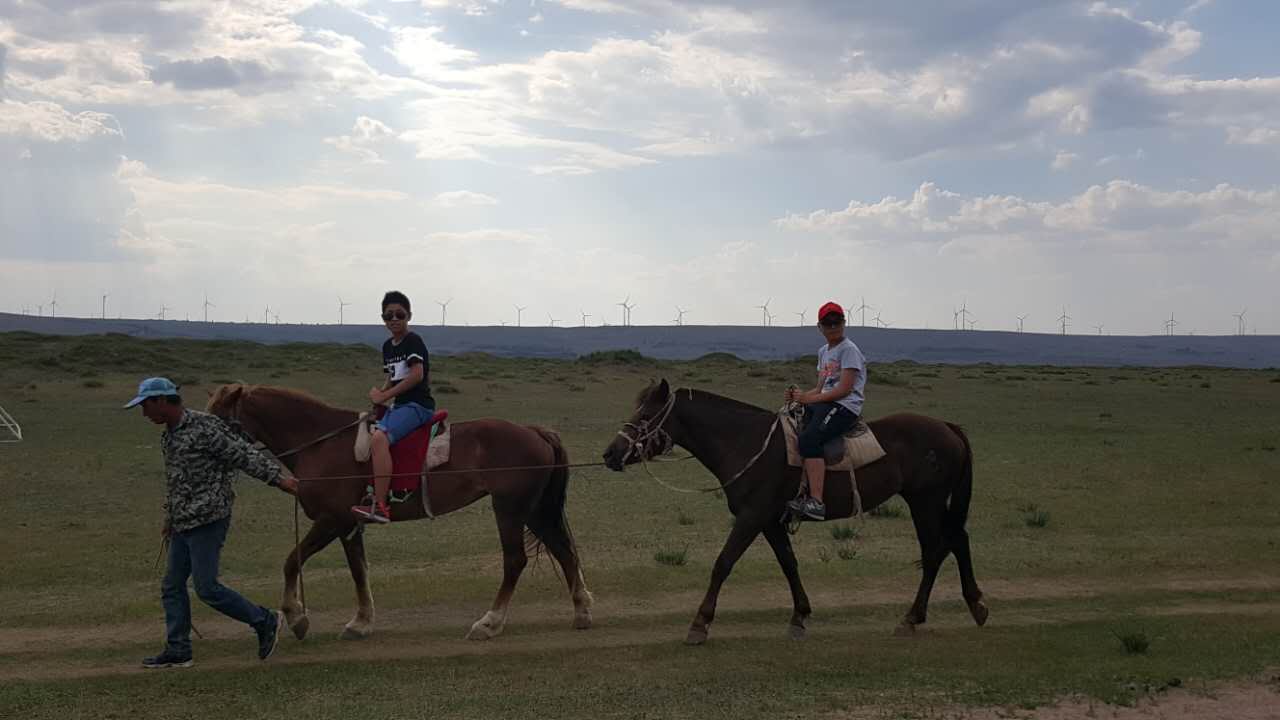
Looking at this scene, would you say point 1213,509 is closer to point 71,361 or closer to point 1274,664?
point 1274,664

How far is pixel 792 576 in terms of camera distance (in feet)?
33.3

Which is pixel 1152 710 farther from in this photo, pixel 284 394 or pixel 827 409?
pixel 284 394

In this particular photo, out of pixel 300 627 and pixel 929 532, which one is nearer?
pixel 300 627

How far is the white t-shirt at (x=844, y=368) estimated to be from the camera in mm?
9922

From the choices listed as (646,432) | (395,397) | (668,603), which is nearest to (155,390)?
(395,397)

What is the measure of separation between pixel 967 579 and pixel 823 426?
2028 millimetres

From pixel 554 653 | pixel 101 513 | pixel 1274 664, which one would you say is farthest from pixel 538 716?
pixel 101 513

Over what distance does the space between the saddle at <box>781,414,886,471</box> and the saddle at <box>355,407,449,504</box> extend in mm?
3152

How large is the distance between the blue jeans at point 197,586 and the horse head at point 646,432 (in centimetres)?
325

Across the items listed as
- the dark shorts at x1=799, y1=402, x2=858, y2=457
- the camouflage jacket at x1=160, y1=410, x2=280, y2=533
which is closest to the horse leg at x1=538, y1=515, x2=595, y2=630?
the dark shorts at x1=799, y1=402, x2=858, y2=457

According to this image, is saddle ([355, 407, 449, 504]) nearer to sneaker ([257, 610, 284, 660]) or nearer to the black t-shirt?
the black t-shirt

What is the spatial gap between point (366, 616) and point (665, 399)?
10.9ft

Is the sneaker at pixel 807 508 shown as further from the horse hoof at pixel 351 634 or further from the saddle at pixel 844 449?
the horse hoof at pixel 351 634

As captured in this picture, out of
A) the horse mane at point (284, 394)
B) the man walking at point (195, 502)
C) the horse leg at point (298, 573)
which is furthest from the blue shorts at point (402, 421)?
the man walking at point (195, 502)
